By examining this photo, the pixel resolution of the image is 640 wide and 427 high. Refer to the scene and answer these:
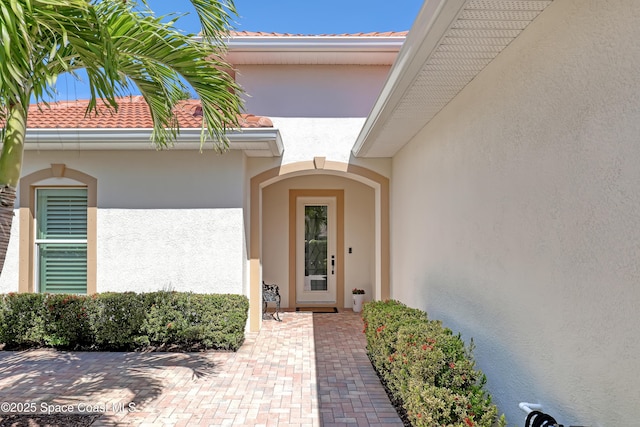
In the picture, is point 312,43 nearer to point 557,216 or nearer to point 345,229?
point 345,229

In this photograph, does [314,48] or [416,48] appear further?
[314,48]

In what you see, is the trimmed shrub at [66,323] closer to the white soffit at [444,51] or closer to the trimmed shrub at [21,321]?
the trimmed shrub at [21,321]

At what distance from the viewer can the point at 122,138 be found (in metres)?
7.84

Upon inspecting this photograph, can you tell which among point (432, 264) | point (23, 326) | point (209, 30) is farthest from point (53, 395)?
point (432, 264)

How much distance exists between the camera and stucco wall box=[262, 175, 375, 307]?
12.1m

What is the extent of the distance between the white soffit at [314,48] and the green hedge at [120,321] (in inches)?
217

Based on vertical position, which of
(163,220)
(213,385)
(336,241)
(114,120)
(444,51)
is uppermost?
(114,120)

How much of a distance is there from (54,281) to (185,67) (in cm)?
667

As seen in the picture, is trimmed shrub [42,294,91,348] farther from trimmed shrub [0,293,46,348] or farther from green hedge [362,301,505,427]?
green hedge [362,301,505,427]

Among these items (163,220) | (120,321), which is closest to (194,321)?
(120,321)

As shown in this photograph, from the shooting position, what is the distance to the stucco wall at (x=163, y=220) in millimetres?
8617

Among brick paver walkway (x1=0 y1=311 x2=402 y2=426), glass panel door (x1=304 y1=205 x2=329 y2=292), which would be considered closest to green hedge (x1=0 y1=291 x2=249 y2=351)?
brick paver walkway (x1=0 y1=311 x2=402 y2=426)

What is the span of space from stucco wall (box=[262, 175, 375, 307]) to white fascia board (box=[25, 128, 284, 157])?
388 cm

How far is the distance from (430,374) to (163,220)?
6.46 metres
